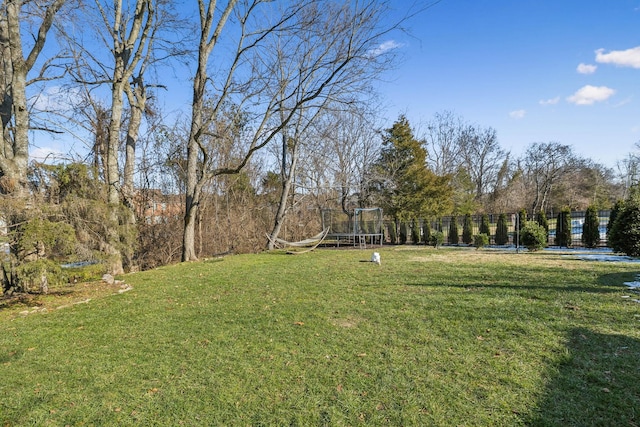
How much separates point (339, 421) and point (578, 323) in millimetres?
2810

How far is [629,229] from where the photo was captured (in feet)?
21.4

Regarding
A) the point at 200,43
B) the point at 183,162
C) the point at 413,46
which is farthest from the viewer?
the point at 183,162

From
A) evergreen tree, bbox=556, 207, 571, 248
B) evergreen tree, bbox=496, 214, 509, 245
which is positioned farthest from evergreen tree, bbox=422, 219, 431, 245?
evergreen tree, bbox=556, 207, 571, 248

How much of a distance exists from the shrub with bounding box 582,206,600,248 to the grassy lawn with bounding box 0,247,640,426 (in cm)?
703

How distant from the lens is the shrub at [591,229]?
414 inches

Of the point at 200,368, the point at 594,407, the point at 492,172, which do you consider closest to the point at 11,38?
the point at 200,368

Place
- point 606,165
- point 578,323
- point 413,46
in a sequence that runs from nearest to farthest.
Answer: point 578,323
point 413,46
point 606,165

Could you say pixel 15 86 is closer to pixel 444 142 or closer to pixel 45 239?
pixel 45 239

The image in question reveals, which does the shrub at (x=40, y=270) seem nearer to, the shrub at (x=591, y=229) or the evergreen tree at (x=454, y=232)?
the evergreen tree at (x=454, y=232)

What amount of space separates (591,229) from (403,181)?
7.79 meters

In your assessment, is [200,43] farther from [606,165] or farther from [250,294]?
[606,165]

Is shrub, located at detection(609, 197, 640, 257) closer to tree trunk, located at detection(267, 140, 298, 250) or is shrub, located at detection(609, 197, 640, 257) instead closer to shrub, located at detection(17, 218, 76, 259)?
tree trunk, located at detection(267, 140, 298, 250)

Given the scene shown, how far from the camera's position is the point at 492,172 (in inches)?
1193

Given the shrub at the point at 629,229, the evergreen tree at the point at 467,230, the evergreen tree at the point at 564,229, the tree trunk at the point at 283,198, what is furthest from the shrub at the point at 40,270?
the evergreen tree at the point at 564,229
